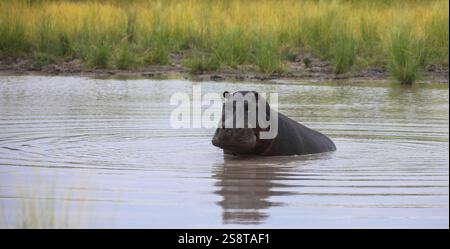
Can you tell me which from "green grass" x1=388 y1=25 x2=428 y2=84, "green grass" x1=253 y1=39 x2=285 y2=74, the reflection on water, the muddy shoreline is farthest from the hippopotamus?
"green grass" x1=253 y1=39 x2=285 y2=74

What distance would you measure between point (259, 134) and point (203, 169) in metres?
0.80

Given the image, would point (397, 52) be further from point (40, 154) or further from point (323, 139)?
point (40, 154)

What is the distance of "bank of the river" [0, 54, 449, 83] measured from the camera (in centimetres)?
1839

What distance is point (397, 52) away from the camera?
17.8m

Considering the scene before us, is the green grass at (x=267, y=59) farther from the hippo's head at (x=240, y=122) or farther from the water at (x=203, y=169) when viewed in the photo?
the hippo's head at (x=240, y=122)

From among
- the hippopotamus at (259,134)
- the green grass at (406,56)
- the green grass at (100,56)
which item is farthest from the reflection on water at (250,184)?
the green grass at (100,56)

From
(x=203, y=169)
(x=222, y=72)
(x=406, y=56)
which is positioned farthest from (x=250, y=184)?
(x=222, y=72)

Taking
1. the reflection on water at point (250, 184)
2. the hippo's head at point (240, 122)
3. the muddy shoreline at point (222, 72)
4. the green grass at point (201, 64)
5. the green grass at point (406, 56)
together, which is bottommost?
the muddy shoreline at point (222, 72)

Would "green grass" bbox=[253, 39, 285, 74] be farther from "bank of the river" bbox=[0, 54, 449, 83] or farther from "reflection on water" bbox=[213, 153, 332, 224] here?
"reflection on water" bbox=[213, 153, 332, 224]

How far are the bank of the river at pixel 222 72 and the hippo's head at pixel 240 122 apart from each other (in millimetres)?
8891

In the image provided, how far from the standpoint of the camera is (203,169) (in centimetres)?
884

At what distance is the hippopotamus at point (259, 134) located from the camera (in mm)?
9039
